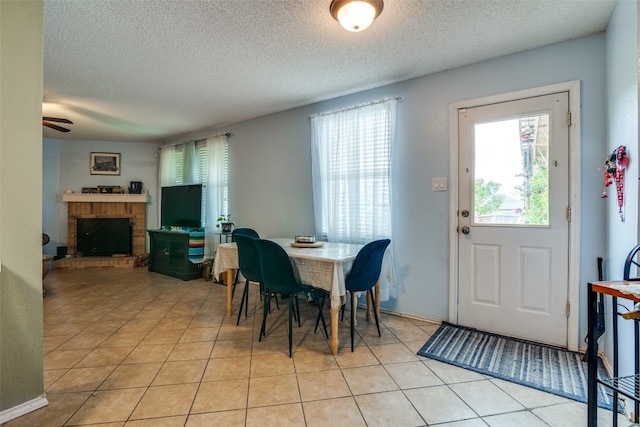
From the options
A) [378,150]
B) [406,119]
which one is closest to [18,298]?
[378,150]

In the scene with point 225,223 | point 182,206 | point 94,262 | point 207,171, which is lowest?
point 94,262

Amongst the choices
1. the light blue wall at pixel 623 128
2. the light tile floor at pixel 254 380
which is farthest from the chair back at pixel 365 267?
the light blue wall at pixel 623 128

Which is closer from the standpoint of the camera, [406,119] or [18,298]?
[18,298]

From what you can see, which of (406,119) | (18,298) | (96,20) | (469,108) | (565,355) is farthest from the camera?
(406,119)

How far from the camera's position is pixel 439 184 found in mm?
2816

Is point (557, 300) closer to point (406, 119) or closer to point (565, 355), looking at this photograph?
point (565, 355)

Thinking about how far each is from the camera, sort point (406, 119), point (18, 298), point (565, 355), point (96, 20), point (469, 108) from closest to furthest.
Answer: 1. point (18, 298)
2. point (96, 20)
3. point (565, 355)
4. point (469, 108)
5. point (406, 119)

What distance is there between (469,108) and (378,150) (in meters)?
0.90

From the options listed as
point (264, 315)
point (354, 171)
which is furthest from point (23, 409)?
point (354, 171)

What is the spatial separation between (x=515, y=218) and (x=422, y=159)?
0.95m

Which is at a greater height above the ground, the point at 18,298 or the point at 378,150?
the point at 378,150

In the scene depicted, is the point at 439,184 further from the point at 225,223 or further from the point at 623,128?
the point at 225,223

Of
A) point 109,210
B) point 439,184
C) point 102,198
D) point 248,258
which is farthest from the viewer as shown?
point 109,210

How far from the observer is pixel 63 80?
304cm
